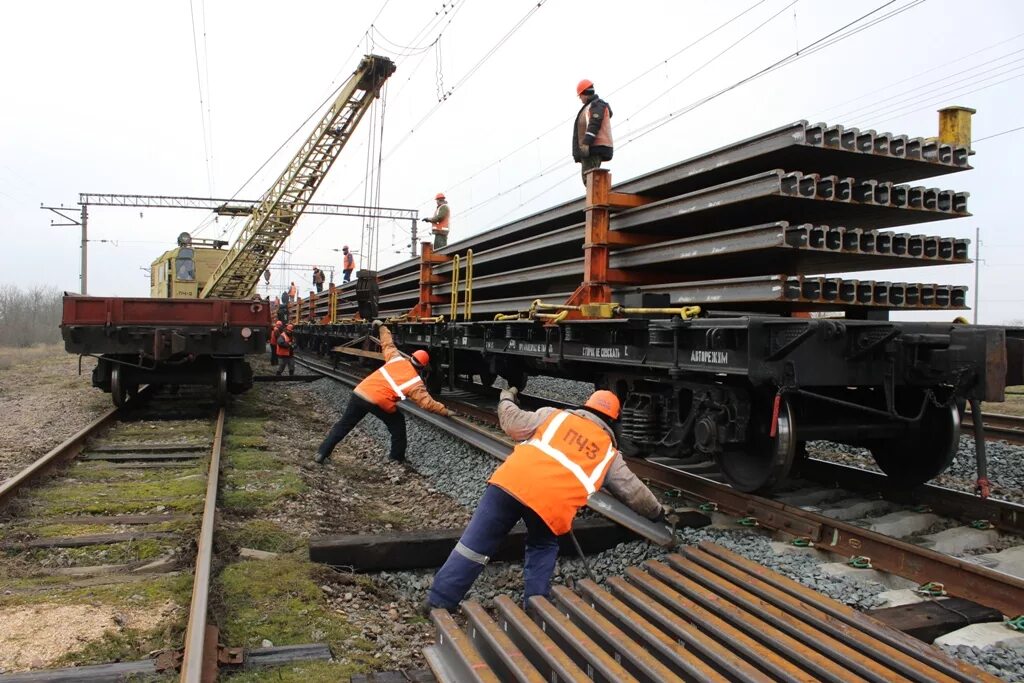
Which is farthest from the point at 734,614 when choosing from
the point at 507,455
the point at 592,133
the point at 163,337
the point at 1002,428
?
the point at 163,337

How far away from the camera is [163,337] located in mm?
9523

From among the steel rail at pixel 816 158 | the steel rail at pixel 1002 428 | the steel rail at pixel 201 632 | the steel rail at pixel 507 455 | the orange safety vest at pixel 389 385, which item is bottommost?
the steel rail at pixel 201 632

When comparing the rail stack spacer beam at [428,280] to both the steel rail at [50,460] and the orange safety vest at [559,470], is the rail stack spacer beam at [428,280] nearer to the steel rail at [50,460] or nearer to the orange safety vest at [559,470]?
the steel rail at [50,460]

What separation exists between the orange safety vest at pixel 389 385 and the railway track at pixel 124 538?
1.54 m

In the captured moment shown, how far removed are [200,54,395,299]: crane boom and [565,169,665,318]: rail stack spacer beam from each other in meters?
13.8

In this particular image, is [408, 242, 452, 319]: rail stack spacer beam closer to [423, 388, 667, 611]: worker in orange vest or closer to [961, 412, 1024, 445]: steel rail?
[961, 412, 1024, 445]: steel rail

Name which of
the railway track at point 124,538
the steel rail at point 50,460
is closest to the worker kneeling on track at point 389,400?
the railway track at point 124,538

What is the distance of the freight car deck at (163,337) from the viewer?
31.0 ft

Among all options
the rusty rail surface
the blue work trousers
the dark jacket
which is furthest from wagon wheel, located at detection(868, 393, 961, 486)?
the dark jacket

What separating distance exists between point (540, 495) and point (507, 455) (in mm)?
3018

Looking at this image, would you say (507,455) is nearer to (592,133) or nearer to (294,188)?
(592,133)

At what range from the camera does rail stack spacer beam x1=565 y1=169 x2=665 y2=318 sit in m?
5.93

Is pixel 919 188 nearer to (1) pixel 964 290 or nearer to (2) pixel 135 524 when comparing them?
(1) pixel 964 290

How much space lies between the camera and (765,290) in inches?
176
